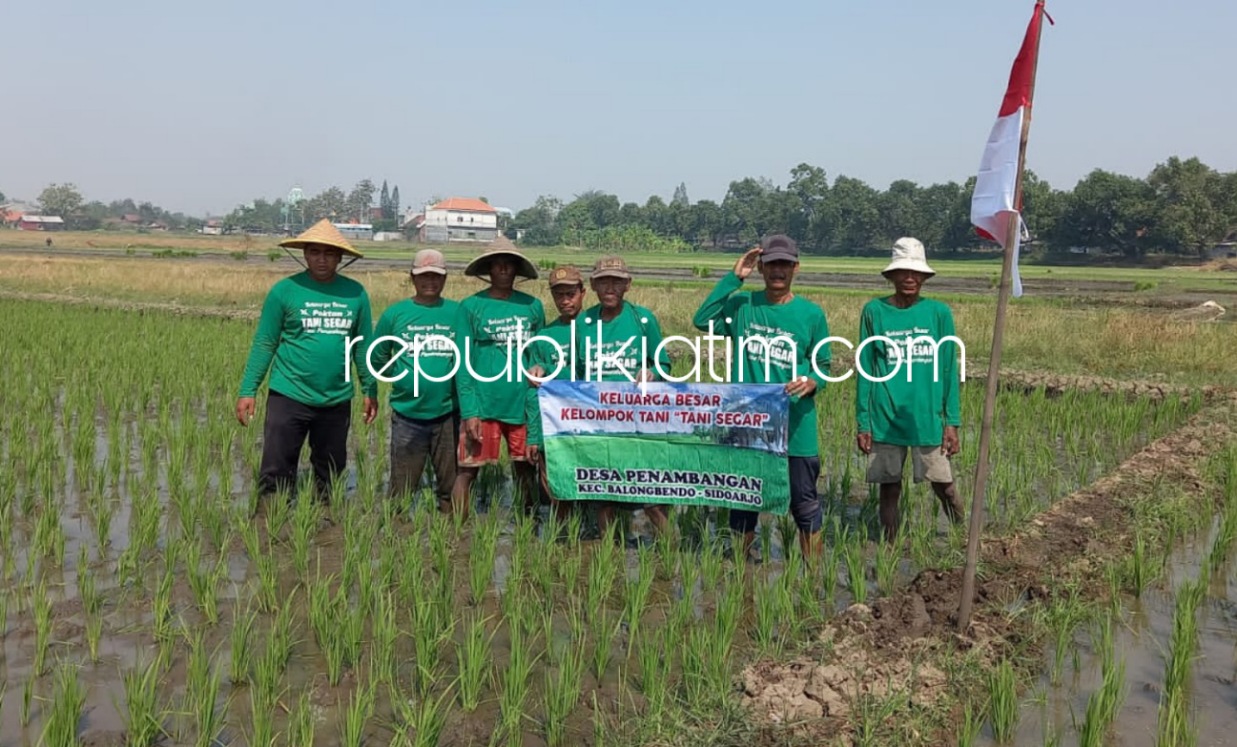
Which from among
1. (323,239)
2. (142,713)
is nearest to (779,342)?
(323,239)

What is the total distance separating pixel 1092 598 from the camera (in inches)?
145

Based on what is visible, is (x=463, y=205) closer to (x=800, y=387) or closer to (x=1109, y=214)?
(x=1109, y=214)

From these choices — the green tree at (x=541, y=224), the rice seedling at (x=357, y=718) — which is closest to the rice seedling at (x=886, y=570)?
the rice seedling at (x=357, y=718)

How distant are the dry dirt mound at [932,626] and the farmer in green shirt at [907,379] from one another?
529 mm

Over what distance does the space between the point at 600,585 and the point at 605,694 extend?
73 centimetres

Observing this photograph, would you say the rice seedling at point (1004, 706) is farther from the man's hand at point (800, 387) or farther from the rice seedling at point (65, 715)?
the rice seedling at point (65, 715)

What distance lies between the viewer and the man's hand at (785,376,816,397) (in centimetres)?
384

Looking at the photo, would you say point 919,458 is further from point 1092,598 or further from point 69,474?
point 69,474

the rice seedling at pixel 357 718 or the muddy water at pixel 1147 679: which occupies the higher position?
the rice seedling at pixel 357 718

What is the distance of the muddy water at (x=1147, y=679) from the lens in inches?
108

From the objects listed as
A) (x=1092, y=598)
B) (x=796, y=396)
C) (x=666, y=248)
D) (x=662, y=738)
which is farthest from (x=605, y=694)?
(x=666, y=248)

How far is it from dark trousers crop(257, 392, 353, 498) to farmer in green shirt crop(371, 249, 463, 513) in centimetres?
29

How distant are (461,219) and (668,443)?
99.1 meters

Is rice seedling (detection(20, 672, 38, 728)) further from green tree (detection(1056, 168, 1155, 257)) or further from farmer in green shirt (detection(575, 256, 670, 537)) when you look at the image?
green tree (detection(1056, 168, 1155, 257))
